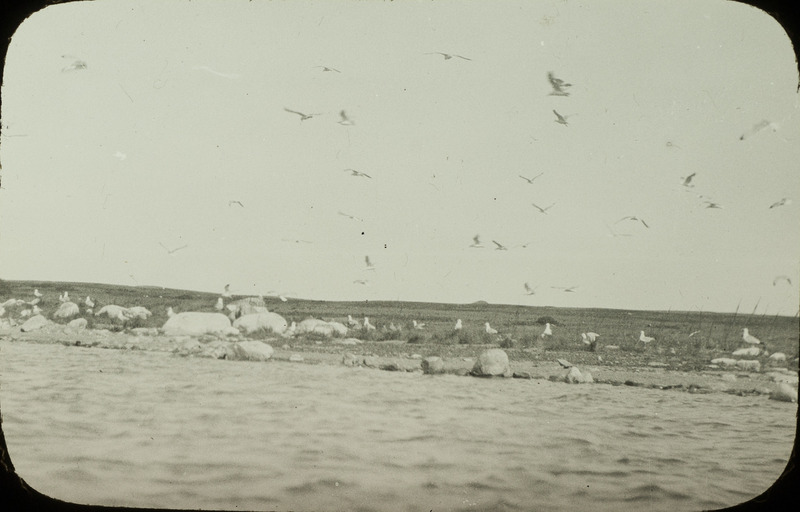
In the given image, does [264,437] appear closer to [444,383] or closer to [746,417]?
[444,383]

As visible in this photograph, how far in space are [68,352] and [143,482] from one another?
503 mm

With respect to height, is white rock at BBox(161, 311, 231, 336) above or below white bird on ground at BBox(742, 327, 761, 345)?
below

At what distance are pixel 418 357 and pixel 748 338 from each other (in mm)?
908

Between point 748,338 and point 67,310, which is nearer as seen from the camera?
point 748,338

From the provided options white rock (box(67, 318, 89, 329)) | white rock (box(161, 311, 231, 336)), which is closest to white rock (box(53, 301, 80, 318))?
white rock (box(67, 318, 89, 329))

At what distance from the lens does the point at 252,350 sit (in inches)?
66.4

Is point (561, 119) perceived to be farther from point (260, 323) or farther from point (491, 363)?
point (260, 323)

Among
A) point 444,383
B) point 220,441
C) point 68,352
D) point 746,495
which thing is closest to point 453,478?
point 444,383

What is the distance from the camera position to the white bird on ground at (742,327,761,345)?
1.52 meters

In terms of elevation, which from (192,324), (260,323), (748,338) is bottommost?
(192,324)

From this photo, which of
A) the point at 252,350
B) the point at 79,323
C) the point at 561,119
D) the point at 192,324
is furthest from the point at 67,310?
the point at 561,119

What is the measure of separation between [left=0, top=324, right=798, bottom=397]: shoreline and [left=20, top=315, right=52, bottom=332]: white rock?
0.02 m

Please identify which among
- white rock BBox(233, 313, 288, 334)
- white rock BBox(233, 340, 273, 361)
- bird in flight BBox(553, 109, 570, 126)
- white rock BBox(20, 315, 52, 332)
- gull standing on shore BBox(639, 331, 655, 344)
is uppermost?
bird in flight BBox(553, 109, 570, 126)

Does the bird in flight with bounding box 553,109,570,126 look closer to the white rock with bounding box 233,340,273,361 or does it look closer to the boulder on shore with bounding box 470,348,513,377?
the boulder on shore with bounding box 470,348,513,377
